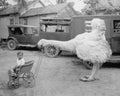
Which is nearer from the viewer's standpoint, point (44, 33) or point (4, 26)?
point (44, 33)

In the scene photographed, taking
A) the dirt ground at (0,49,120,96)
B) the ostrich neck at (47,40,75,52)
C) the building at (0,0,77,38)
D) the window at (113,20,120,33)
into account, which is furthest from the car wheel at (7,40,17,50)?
the building at (0,0,77,38)

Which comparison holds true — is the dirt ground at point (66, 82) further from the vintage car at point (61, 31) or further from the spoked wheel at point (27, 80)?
the vintage car at point (61, 31)

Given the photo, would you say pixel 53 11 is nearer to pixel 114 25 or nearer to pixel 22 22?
pixel 22 22

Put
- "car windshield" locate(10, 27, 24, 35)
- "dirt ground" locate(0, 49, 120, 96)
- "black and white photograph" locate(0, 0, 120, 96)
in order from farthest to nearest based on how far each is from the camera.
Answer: "car windshield" locate(10, 27, 24, 35), "black and white photograph" locate(0, 0, 120, 96), "dirt ground" locate(0, 49, 120, 96)

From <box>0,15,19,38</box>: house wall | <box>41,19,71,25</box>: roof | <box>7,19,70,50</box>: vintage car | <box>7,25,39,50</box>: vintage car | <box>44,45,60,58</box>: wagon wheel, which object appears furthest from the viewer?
<box>0,15,19,38</box>: house wall

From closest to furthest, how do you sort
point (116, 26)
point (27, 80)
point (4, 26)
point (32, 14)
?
1. point (27, 80)
2. point (116, 26)
3. point (32, 14)
4. point (4, 26)

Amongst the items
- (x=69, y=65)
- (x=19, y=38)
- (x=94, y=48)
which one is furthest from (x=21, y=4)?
(x=94, y=48)

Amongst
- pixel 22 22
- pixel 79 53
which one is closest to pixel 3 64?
pixel 79 53

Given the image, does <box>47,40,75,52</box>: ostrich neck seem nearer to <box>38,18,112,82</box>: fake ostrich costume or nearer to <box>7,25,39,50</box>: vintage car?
<box>38,18,112,82</box>: fake ostrich costume

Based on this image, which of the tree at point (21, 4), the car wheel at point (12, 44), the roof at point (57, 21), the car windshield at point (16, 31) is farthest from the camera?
the tree at point (21, 4)

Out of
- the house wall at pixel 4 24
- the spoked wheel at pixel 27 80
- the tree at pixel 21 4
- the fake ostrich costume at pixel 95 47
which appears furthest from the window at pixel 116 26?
the house wall at pixel 4 24

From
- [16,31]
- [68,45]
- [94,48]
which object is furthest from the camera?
[16,31]

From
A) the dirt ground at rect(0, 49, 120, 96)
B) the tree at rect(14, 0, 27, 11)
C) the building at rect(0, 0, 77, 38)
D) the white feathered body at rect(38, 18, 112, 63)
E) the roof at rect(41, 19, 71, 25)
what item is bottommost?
the dirt ground at rect(0, 49, 120, 96)

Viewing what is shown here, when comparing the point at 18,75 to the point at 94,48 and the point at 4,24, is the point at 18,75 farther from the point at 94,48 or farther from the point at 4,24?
the point at 4,24
